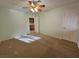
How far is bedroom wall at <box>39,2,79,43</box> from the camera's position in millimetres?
1165

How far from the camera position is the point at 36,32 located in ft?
4.21

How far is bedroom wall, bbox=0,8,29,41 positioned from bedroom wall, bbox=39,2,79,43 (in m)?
0.21

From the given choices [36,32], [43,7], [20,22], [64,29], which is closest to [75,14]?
[64,29]

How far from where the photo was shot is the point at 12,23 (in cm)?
124

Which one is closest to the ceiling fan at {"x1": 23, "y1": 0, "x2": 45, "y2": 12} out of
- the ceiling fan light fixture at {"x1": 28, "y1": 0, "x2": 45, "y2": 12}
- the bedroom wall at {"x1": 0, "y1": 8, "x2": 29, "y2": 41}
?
the ceiling fan light fixture at {"x1": 28, "y1": 0, "x2": 45, "y2": 12}

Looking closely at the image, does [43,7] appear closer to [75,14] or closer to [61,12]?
[61,12]

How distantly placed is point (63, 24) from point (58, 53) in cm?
36

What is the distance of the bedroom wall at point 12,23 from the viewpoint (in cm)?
121

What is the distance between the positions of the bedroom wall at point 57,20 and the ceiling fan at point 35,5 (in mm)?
84

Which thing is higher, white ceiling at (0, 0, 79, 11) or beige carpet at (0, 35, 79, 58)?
white ceiling at (0, 0, 79, 11)

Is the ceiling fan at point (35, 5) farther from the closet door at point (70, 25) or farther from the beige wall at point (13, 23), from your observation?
the closet door at point (70, 25)

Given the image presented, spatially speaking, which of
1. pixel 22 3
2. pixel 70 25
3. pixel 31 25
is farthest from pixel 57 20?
pixel 22 3

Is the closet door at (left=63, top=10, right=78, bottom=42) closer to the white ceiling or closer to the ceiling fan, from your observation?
the white ceiling

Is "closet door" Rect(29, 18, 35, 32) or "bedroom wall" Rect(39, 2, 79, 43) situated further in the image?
"closet door" Rect(29, 18, 35, 32)
